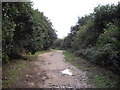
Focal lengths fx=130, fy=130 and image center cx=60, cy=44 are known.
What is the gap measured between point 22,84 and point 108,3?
9.85m

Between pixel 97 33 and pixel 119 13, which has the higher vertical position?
pixel 119 13

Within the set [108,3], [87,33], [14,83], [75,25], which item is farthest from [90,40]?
[75,25]

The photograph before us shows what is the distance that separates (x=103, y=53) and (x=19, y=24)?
5.78 metres

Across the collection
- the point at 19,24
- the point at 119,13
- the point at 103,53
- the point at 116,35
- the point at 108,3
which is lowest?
the point at 103,53

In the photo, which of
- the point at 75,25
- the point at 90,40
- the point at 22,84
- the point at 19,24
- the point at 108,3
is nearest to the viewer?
the point at 22,84

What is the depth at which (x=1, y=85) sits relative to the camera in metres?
4.83

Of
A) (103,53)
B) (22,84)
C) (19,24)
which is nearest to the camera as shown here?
(22,84)

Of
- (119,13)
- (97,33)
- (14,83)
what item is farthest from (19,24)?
(119,13)

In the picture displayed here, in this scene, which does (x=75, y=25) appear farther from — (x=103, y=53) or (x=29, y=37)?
(x=103, y=53)

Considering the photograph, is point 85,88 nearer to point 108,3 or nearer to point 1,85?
point 1,85

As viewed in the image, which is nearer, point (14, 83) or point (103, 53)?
point (14, 83)

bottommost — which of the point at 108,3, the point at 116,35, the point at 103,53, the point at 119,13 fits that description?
the point at 103,53

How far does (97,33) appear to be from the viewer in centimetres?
1173

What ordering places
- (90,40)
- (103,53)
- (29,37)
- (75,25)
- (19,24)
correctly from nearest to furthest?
(103,53) < (19,24) < (29,37) < (90,40) < (75,25)
